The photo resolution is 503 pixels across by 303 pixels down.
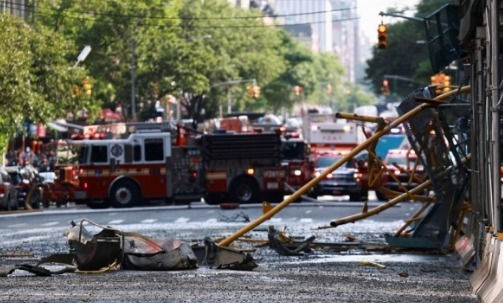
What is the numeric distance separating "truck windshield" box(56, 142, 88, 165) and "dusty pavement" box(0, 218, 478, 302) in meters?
24.6

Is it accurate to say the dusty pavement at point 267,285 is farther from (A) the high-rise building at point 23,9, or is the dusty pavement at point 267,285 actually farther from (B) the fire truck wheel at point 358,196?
(A) the high-rise building at point 23,9

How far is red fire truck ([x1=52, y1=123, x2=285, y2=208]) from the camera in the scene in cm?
5144

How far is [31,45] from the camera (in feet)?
192

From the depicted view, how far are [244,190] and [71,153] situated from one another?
19.2ft

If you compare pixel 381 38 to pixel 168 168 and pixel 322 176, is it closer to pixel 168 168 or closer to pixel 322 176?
pixel 168 168

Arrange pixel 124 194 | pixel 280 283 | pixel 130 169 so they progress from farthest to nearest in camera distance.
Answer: pixel 130 169, pixel 124 194, pixel 280 283

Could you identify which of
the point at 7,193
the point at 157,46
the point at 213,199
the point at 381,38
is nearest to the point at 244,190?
the point at 213,199

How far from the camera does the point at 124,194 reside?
169 feet

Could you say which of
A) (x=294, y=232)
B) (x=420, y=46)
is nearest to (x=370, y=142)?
(x=294, y=232)

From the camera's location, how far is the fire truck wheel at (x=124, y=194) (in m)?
51.3

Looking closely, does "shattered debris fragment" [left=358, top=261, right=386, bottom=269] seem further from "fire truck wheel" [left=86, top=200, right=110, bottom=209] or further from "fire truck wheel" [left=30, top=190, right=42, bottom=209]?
"fire truck wheel" [left=30, top=190, right=42, bottom=209]

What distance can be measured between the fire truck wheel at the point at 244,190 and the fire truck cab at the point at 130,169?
1113 millimetres

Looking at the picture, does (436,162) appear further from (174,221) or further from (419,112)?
(174,221)

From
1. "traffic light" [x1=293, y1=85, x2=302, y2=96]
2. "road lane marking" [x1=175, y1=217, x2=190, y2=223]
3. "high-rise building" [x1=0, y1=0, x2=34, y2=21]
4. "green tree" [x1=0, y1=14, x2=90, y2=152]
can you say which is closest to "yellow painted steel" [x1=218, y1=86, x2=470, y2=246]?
"road lane marking" [x1=175, y1=217, x2=190, y2=223]
